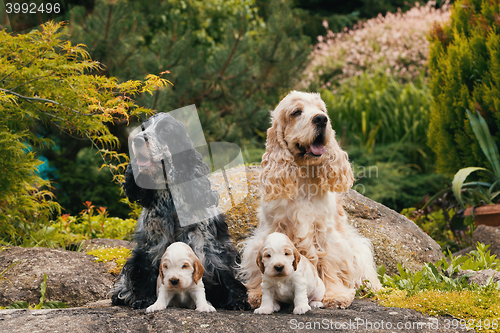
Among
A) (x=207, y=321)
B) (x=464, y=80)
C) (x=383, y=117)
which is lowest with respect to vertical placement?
(x=207, y=321)

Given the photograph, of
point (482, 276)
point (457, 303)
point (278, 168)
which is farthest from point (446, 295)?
point (278, 168)

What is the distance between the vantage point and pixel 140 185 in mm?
3273

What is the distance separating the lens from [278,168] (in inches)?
143

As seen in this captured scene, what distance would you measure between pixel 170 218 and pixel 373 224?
8.85ft

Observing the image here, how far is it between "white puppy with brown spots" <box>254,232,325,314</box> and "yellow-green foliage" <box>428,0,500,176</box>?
4.63m

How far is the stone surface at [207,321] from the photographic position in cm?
284

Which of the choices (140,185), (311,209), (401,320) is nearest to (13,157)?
(140,185)

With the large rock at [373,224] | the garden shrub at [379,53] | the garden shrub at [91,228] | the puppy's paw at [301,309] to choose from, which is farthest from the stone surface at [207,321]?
the garden shrub at [379,53]

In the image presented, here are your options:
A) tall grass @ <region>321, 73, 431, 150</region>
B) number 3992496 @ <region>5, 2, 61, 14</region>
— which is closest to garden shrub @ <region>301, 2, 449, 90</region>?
tall grass @ <region>321, 73, 431, 150</region>

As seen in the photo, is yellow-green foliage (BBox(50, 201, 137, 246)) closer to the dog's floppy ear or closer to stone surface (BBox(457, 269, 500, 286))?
the dog's floppy ear

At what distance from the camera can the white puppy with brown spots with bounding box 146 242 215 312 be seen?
119 inches

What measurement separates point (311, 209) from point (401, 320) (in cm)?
106

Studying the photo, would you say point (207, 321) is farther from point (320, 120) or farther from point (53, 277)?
point (53, 277)

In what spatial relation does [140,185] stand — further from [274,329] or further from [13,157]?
[13,157]
